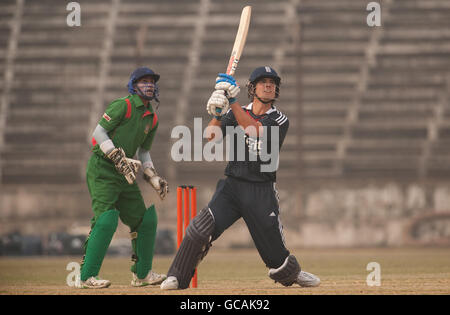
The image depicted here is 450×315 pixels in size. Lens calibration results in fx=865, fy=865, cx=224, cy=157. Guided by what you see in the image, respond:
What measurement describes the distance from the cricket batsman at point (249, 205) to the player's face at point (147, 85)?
105cm

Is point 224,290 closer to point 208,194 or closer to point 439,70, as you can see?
point 208,194

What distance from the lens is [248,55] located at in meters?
33.4

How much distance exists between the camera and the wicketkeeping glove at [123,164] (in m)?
9.14

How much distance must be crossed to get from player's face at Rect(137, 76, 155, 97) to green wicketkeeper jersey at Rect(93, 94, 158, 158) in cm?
12

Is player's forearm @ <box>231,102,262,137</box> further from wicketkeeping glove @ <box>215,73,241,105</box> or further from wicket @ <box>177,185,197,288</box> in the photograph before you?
wicket @ <box>177,185,197,288</box>

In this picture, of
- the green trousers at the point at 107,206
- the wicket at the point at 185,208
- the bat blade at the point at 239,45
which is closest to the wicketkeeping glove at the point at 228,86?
the bat blade at the point at 239,45

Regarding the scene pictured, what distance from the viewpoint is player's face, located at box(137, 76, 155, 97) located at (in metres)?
9.51

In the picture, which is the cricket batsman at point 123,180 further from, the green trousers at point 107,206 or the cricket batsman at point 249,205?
the cricket batsman at point 249,205

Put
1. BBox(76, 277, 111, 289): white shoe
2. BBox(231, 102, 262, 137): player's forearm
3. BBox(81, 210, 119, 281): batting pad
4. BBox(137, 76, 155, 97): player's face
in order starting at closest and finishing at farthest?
BBox(231, 102, 262, 137): player's forearm
BBox(76, 277, 111, 289): white shoe
BBox(81, 210, 119, 281): batting pad
BBox(137, 76, 155, 97): player's face

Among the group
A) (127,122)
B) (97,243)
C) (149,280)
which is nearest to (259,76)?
(127,122)

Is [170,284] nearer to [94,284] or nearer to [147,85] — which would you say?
[94,284]

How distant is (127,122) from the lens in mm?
9438

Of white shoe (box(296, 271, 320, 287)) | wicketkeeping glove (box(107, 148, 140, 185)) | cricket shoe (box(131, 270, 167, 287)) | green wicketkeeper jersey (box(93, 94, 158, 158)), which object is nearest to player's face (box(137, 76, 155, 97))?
green wicketkeeper jersey (box(93, 94, 158, 158))

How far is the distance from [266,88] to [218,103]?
34.3 inches
